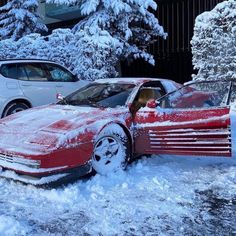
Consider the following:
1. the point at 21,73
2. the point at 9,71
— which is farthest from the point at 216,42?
the point at 9,71

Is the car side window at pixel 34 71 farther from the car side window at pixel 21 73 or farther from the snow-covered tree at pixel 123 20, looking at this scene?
the snow-covered tree at pixel 123 20

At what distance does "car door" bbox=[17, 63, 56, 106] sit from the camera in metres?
9.41

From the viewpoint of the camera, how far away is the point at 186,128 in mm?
6039

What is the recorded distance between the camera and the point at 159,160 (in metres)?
6.66

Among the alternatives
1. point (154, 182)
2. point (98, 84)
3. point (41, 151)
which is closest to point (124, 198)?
point (154, 182)

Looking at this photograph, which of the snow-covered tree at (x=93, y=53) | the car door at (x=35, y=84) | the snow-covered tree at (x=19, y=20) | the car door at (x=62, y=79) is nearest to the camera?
the car door at (x=35, y=84)

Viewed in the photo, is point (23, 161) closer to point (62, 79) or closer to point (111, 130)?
point (111, 130)

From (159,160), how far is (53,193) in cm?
215

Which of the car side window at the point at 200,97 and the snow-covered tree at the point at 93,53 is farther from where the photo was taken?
the snow-covered tree at the point at 93,53

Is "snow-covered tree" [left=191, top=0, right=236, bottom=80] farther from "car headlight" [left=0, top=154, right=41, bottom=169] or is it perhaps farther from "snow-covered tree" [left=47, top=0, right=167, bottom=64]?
"car headlight" [left=0, top=154, right=41, bottom=169]

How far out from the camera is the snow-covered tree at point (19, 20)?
56.6ft

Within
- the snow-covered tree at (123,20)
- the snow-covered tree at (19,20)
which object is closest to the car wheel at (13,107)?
the snow-covered tree at (123,20)

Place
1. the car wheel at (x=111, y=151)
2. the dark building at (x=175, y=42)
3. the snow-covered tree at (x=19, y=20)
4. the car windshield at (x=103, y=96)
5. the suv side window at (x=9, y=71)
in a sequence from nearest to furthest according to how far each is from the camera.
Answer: the car wheel at (x=111, y=151) → the car windshield at (x=103, y=96) → the suv side window at (x=9, y=71) → the snow-covered tree at (x=19, y=20) → the dark building at (x=175, y=42)

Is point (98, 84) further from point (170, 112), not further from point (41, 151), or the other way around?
point (41, 151)
